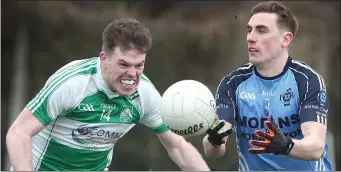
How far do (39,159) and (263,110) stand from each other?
66.8 inches

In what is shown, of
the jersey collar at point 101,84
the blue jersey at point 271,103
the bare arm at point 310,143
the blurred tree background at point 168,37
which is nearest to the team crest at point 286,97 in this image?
the blue jersey at point 271,103

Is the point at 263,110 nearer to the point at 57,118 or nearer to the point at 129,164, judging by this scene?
the point at 57,118

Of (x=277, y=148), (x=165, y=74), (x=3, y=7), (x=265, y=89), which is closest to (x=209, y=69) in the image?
(x=165, y=74)

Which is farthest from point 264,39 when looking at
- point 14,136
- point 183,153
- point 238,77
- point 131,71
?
point 14,136

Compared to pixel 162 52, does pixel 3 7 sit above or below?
above

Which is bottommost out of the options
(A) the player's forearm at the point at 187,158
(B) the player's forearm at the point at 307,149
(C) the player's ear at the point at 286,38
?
(A) the player's forearm at the point at 187,158

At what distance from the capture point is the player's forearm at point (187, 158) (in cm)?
483

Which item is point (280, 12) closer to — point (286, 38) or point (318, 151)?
point (286, 38)

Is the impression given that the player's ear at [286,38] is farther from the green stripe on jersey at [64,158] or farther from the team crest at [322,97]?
the green stripe on jersey at [64,158]

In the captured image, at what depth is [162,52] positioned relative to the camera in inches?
365

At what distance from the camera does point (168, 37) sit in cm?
939

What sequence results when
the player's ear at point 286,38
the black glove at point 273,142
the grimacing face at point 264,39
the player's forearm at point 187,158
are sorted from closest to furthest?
the black glove at point 273,142 < the grimacing face at point 264,39 < the player's ear at point 286,38 < the player's forearm at point 187,158

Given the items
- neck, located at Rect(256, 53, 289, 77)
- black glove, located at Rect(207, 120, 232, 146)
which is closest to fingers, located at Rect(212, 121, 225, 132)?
black glove, located at Rect(207, 120, 232, 146)

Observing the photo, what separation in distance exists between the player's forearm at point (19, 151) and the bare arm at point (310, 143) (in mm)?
1668
